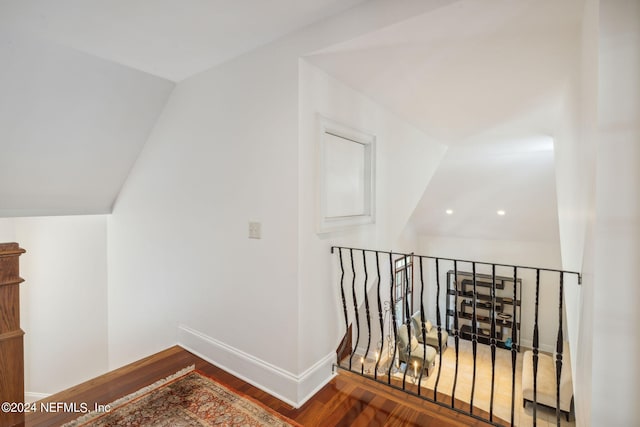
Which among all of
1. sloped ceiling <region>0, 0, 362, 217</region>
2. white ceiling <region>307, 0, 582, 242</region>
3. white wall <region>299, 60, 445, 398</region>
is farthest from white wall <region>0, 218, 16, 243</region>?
white ceiling <region>307, 0, 582, 242</region>

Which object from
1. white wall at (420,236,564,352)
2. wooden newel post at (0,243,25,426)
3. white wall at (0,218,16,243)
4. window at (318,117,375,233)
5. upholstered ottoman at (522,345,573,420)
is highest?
window at (318,117,375,233)

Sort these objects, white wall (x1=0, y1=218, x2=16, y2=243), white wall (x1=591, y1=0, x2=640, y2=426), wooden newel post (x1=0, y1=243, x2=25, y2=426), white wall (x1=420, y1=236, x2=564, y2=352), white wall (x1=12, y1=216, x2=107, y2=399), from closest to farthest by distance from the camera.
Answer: white wall (x1=591, y1=0, x2=640, y2=426) < wooden newel post (x1=0, y1=243, x2=25, y2=426) < white wall (x1=0, y1=218, x2=16, y2=243) < white wall (x1=12, y1=216, x2=107, y2=399) < white wall (x1=420, y1=236, x2=564, y2=352)

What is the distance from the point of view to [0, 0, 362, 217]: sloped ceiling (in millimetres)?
1867

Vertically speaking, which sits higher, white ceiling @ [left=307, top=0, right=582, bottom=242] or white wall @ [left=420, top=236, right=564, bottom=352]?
white ceiling @ [left=307, top=0, right=582, bottom=242]

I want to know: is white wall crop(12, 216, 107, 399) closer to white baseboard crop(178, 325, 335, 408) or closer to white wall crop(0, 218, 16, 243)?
white wall crop(0, 218, 16, 243)

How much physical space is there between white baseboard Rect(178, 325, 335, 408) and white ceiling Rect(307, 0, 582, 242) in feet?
6.86

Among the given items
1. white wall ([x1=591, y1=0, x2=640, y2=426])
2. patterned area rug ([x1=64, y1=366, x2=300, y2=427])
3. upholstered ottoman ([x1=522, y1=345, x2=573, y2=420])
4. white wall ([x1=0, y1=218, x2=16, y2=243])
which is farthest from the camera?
upholstered ottoman ([x1=522, y1=345, x2=573, y2=420])

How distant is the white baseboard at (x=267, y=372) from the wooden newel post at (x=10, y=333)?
3.88 ft

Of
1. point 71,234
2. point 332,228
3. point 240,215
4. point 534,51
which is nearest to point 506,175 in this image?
point 534,51

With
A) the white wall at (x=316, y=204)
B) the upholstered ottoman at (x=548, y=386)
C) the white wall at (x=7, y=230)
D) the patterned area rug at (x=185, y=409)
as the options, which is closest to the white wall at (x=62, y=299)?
the white wall at (x=7, y=230)

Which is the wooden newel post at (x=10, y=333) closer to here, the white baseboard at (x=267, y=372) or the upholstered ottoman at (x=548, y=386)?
the white baseboard at (x=267, y=372)

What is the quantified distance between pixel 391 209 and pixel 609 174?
216 cm

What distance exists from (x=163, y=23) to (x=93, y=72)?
935 mm

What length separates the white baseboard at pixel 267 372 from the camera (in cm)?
212
